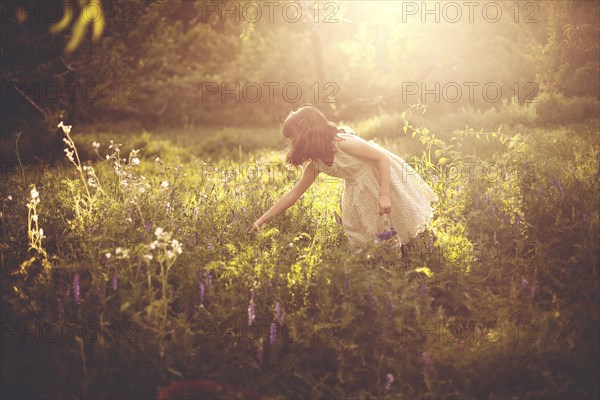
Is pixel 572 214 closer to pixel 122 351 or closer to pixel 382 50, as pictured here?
pixel 122 351

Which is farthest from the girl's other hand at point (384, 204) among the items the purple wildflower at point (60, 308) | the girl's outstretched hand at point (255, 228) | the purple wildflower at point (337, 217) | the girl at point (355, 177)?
the purple wildflower at point (60, 308)

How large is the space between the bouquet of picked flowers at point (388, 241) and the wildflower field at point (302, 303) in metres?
0.10

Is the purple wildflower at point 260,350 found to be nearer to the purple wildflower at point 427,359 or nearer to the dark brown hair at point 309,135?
the purple wildflower at point 427,359

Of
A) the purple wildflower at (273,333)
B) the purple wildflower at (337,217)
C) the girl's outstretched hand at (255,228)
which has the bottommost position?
the purple wildflower at (273,333)

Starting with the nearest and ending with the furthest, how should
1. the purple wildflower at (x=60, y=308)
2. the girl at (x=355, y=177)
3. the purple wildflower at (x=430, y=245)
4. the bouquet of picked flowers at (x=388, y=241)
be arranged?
1. the purple wildflower at (x=60, y=308)
2. the bouquet of picked flowers at (x=388, y=241)
3. the purple wildflower at (x=430, y=245)
4. the girl at (x=355, y=177)

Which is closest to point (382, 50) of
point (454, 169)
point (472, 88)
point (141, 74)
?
point (472, 88)

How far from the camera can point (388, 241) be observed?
3752 millimetres

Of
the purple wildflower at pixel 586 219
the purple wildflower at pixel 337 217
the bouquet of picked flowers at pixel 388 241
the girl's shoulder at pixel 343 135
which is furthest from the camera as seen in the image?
the purple wildflower at pixel 337 217

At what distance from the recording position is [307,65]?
16.7m

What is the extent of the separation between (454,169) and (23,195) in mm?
3893

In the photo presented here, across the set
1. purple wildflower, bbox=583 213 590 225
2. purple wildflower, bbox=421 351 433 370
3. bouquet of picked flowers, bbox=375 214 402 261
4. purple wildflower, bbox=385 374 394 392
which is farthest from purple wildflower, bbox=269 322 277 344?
purple wildflower, bbox=583 213 590 225

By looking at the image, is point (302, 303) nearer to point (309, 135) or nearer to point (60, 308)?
point (309, 135)

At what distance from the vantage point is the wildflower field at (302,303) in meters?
2.76

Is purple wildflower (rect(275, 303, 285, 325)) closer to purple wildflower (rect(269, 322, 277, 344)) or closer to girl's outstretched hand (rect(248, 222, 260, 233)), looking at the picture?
purple wildflower (rect(269, 322, 277, 344))
